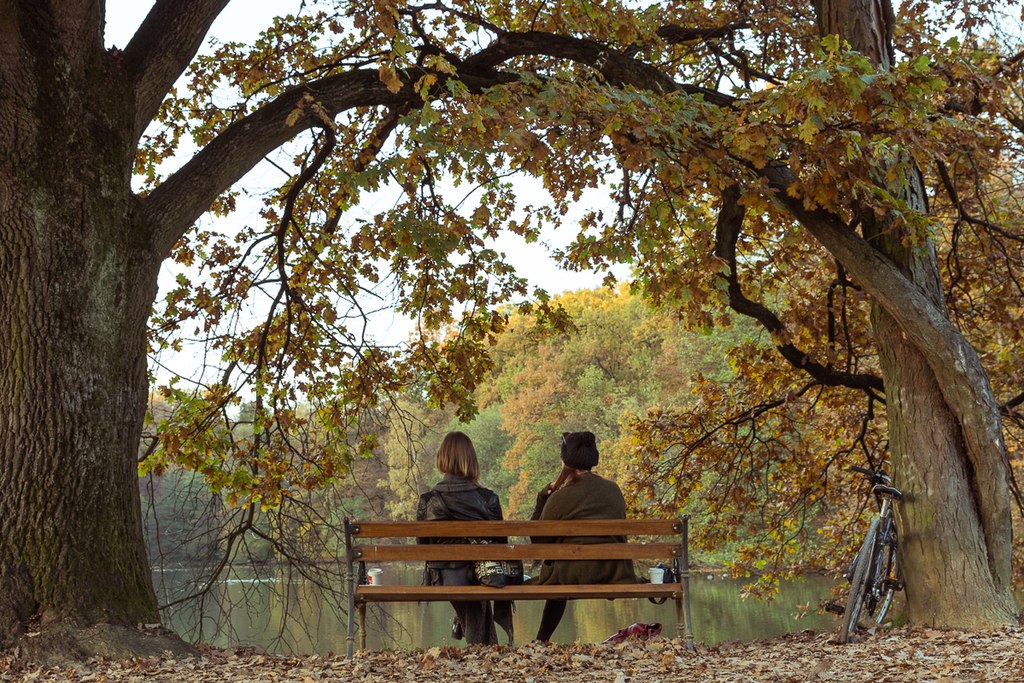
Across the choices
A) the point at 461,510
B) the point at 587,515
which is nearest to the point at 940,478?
the point at 587,515

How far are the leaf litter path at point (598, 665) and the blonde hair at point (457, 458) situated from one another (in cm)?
111

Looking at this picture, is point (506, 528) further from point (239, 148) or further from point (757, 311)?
point (757, 311)

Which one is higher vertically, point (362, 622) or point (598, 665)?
point (362, 622)

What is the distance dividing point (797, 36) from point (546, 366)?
105 feet

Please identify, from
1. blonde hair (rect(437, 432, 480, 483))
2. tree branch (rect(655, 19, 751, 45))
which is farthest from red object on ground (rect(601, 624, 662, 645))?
tree branch (rect(655, 19, 751, 45))

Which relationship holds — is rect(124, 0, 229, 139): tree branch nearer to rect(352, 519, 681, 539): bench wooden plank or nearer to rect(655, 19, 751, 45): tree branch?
rect(352, 519, 681, 539): bench wooden plank

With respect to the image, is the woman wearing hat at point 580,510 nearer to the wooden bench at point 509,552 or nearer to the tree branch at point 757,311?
the wooden bench at point 509,552

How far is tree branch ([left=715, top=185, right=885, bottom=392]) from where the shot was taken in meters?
9.79

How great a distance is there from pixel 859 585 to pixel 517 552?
7.95ft

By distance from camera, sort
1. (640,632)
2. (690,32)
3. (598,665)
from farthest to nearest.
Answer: (690,32), (640,632), (598,665)

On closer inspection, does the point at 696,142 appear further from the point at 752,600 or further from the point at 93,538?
the point at 752,600

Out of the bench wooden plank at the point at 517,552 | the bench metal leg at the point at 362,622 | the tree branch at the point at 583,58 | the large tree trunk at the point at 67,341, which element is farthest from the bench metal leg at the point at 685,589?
the tree branch at the point at 583,58

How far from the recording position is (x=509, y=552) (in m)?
6.07

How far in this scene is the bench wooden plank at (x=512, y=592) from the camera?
5.92 m
